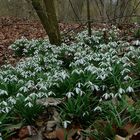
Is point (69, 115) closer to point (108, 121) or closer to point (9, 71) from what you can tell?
point (108, 121)

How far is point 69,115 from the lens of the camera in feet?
17.5

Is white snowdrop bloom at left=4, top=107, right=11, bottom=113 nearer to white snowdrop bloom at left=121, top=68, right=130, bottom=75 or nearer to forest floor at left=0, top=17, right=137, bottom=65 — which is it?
white snowdrop bloom at left=121, top=68, right=130, bottom=75

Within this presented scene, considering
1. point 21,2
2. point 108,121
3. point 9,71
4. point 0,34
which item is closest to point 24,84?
point 9,71

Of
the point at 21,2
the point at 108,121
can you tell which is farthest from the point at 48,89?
the point at 21,2

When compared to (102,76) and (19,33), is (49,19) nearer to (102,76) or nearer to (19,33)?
(102,76)

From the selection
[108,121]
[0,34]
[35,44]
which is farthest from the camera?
[0,34]

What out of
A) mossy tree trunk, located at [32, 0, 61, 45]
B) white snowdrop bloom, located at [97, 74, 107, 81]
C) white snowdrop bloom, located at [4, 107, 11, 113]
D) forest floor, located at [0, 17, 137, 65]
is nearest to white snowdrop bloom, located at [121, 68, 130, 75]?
white snowdrop bloom, located at [97, 74, 107, 81]

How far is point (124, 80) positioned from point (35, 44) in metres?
5.22

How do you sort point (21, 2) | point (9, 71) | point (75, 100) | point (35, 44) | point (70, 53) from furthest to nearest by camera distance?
point (21, 2)
point (35, 44)
point (70, 53)
point (9, 71)
point (75, 100)

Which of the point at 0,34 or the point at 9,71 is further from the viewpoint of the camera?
the point at 0,34

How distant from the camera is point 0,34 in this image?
51.5 ft

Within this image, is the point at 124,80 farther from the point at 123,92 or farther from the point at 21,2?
the point at 21,2

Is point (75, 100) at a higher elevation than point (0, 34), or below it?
higher

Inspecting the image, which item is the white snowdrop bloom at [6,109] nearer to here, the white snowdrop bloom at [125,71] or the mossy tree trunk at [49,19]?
the white snowdrop bloom at [125,71]
